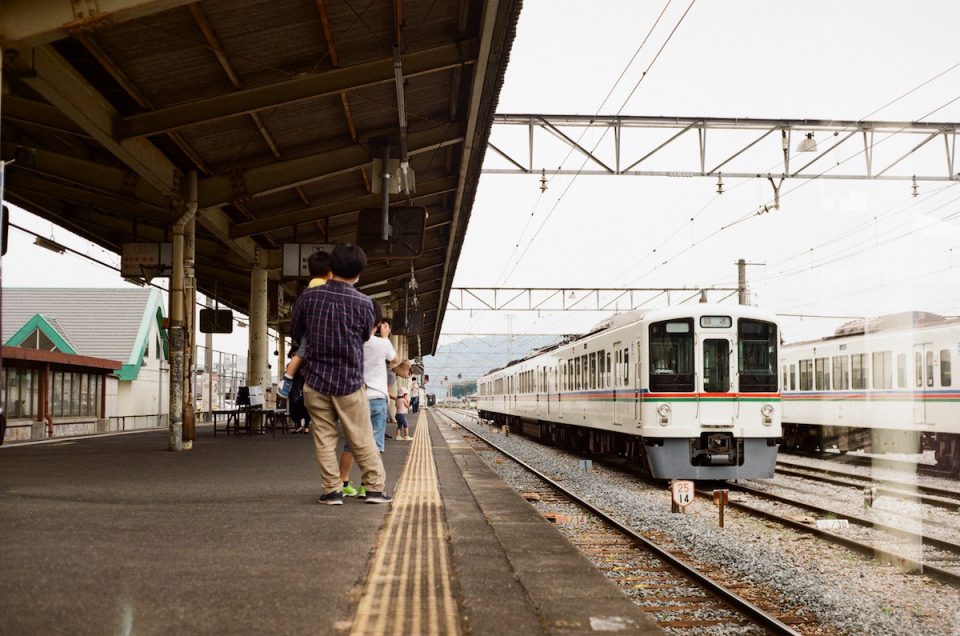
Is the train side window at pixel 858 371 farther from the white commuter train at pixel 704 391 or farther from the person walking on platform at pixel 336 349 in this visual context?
the person walking on platform at pixel 336 349

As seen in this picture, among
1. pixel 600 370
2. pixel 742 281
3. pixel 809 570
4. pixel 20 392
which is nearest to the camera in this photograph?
pixel 809 570

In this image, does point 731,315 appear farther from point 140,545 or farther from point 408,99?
point 140,545

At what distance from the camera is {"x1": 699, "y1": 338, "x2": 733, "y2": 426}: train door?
12555 millimetres

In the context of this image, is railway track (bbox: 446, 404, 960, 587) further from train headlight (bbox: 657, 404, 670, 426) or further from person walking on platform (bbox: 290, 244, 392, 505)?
person walking on platform (bbox: 290, 244, 392, 505)

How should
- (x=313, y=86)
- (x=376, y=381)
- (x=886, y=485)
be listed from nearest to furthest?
(x=376, y=381) → (x=313, y=86) → (x=886, y=485)

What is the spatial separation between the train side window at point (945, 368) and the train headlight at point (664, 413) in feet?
18.3

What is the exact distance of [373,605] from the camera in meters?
3.46

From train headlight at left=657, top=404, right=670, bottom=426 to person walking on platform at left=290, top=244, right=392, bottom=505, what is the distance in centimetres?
711

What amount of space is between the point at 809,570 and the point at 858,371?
12.8 metres

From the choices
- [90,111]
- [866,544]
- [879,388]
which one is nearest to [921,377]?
[879,388]

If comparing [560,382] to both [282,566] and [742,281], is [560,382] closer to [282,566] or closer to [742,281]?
→ [742,281]

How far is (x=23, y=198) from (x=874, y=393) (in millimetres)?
16133

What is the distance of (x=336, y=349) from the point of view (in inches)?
233

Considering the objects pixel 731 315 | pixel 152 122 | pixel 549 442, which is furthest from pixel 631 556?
pixel 549 442
